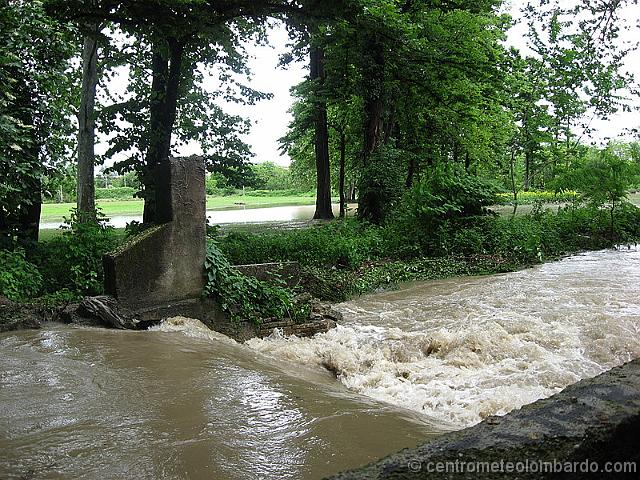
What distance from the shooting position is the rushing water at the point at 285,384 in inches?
143

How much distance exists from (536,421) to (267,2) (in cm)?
1326

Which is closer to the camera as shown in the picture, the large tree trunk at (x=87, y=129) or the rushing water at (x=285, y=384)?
the rushing water at (x=285, y=384)

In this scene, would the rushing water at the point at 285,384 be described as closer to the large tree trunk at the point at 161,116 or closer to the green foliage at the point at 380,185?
the large tree trunk at the point at 161,116

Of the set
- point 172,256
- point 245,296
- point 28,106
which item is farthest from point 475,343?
point 28,106

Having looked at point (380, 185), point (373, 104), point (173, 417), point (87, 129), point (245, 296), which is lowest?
point (173, 417)

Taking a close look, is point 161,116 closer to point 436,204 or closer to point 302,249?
point 302,249

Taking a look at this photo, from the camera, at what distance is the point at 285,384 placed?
17.8ft

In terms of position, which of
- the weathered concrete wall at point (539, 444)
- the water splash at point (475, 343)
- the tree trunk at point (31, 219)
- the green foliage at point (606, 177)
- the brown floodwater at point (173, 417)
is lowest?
the water splash at point (475, 343)

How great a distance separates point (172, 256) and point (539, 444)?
7.15 meters

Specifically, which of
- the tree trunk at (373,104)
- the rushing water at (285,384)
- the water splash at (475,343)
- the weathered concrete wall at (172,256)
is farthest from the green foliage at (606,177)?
the weathered concrete wall at (172,256)

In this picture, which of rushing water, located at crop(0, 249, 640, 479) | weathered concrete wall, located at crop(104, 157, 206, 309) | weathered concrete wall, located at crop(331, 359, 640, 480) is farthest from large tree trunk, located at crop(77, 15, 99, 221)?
weathered concrete wall, located at crop(331, 359, 640, 480)

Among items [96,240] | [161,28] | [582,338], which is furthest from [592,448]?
[161,28]

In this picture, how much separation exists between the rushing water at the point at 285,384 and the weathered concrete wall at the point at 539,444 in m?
1.66

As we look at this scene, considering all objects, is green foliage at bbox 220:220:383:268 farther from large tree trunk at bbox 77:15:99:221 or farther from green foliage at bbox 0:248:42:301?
large tree trunk at bbox 77:15:99:221
